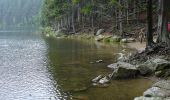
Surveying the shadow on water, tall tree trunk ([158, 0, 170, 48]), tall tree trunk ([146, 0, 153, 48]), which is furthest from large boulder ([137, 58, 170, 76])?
tall tree trunk ([146, 0, 153, 48])

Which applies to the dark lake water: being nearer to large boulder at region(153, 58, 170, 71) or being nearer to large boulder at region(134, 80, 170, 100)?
large boulder at region(134, 80, 170, 100)

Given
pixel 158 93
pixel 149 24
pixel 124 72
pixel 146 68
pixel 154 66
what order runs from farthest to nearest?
pixel 149 24 < pixel 146 68 < pixel 154 66 < pixel 124 72 < pixel 158 93

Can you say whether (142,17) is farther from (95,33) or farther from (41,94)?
(41,94)

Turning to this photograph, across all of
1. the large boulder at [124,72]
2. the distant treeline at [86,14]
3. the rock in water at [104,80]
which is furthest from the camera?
the distant treeline at [86,14]

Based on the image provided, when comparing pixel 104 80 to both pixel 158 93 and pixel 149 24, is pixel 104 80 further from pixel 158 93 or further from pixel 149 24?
pixel 149 24

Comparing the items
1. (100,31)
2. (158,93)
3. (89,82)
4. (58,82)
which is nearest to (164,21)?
(89,82)

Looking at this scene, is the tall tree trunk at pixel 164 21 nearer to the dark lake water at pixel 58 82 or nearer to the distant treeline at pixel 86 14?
the dark lake water at pixel 58 82

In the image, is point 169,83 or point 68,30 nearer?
point 169,83

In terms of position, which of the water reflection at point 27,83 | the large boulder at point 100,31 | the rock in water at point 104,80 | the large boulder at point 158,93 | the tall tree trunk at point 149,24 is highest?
the tall tree trunk at point 149,24

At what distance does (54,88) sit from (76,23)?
6890 cm

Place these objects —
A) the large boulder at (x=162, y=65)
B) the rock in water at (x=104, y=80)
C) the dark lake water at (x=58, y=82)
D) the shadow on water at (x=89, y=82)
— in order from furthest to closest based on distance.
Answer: the large boulder at (x=162, y=65)
the rock in water at (x=104, y=80)
the dark lake water at (x=58, y=82)
the shadow on water at (x=89, y=82)

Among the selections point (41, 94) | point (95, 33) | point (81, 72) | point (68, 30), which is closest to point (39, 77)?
point (81, 72)

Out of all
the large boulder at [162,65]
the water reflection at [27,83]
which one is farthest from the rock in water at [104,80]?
the large boulder at [162,65]

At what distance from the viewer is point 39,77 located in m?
24.3
